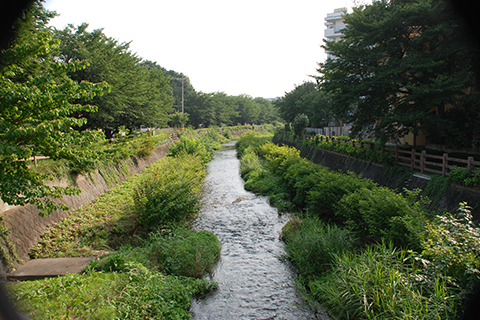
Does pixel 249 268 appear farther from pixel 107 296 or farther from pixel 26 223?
pixel 26 223

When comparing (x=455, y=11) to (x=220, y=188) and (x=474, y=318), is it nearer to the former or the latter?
(x=474, y=318)

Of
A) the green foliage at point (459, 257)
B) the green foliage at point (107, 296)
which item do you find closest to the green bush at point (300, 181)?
the green foliage at point (459, 257)

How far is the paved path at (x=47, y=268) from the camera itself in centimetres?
619

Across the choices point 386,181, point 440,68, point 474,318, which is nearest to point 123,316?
point 474,318

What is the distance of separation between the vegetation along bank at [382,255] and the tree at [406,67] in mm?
5494

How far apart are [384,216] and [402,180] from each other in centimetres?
580

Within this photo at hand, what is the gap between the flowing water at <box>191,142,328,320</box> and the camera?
6.23 m

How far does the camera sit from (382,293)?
515 centimetres

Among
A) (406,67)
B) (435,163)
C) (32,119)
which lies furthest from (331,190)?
(32,119)

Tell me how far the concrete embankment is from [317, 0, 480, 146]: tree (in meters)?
2.00

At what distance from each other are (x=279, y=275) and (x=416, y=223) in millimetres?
3721

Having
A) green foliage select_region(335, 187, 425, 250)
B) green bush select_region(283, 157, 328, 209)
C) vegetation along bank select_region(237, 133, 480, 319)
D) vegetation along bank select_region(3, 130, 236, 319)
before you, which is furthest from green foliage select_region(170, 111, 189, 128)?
green foliage select_region(335, 187, 425, 250)

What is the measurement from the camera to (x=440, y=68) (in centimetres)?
1303

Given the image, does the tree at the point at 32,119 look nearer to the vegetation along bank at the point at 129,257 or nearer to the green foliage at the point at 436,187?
the vegetation along bank at the point at 129,257
